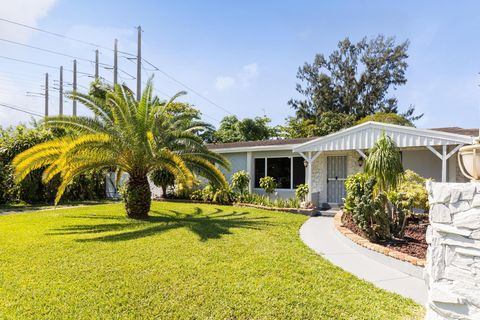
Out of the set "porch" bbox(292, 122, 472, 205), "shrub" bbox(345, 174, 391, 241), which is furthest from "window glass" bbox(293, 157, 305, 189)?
"shrub" bbox(345, 174, 391, 241)

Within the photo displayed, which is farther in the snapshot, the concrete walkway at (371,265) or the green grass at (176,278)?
the concrete walkway at (371,265)

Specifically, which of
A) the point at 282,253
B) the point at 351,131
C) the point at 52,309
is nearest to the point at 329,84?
the point at 351,131

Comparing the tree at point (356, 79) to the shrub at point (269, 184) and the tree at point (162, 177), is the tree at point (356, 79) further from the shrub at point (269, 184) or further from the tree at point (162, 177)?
the tree at point (162, 177)

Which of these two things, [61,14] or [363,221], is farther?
[61,14]

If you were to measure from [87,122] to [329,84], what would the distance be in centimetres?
3766

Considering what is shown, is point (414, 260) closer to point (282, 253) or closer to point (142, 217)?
point (282, 253)

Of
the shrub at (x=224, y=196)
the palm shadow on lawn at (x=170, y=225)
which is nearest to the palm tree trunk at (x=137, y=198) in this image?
the palm shadow on lawn at (x=170, y=225)

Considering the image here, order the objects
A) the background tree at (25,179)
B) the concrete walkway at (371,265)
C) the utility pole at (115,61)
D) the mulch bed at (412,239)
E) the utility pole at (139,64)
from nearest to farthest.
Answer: the concrete walkway at (371,265), the mulch bed at (412,239), the background tree at (25,179), the utility pole at (139,64), the utility pole at (115,61)

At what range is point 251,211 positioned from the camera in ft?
43.0

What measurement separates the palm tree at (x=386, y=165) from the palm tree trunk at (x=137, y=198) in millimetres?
7559

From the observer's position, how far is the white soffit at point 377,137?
426 inches

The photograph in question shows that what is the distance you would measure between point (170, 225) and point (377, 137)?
28.3ft

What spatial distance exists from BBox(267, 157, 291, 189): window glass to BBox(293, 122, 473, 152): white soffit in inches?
86.1

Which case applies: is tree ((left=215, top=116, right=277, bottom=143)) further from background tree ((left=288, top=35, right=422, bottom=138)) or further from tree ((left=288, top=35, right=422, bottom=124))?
tree ((left=288, top=35, right=422, bottom=124))
